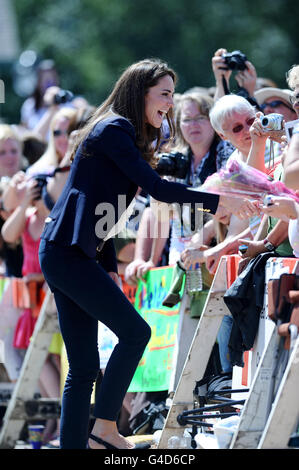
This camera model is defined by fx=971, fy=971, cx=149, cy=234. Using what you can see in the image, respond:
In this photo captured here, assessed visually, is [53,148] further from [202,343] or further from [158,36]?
[158,36]

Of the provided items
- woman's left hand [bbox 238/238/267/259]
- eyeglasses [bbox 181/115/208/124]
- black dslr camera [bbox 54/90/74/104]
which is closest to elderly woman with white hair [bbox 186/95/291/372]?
woman's left hand [bbox 238/238/267/259]

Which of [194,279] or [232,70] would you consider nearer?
[194,279]

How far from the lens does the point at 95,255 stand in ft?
14.4

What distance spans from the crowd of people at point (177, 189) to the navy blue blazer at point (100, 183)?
0.05ft

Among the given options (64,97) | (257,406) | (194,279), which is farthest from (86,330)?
(64,97)

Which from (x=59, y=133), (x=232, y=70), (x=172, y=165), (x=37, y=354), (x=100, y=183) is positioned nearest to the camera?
(x=100, y=183)

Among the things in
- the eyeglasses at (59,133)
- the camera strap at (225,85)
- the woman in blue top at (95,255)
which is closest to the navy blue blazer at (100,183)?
the woman in blue top at (95,255)

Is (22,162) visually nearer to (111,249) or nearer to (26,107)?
(26,107)

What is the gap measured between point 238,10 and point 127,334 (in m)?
21.3

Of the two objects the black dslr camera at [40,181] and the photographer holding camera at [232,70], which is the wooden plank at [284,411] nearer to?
the photographer holding camera at [232,70]

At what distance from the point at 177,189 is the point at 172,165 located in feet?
4.75

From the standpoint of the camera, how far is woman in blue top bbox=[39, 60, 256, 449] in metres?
4.27

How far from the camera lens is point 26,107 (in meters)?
10.5
